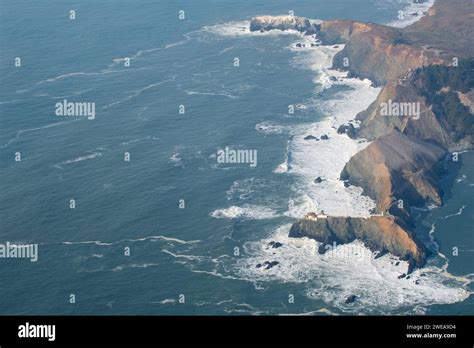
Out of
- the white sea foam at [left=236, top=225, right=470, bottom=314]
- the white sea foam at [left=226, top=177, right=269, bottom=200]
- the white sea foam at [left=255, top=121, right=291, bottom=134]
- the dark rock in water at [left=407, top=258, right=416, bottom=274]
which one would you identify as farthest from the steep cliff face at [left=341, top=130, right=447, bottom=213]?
the white sea foam at [left=255, top=121, right=291, bottom=134]

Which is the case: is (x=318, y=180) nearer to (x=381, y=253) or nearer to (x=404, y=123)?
(x=404, y=123)

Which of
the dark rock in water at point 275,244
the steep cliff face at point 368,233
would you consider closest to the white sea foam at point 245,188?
the steep cliff face at point 368,233

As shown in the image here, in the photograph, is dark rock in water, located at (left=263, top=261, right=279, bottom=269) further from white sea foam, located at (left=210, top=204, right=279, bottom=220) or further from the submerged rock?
the submerged rock

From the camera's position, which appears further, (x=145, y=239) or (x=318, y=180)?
(x=318, y=180)

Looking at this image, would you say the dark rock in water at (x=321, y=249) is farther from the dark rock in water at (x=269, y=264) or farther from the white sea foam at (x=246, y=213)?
the white sea foam at (x=246, y=213)

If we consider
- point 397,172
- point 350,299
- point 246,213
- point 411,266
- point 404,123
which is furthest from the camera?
point 404,123

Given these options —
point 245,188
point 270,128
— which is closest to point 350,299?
point 245,188

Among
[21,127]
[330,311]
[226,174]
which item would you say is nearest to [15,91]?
[21,127]

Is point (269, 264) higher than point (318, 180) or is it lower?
lower
